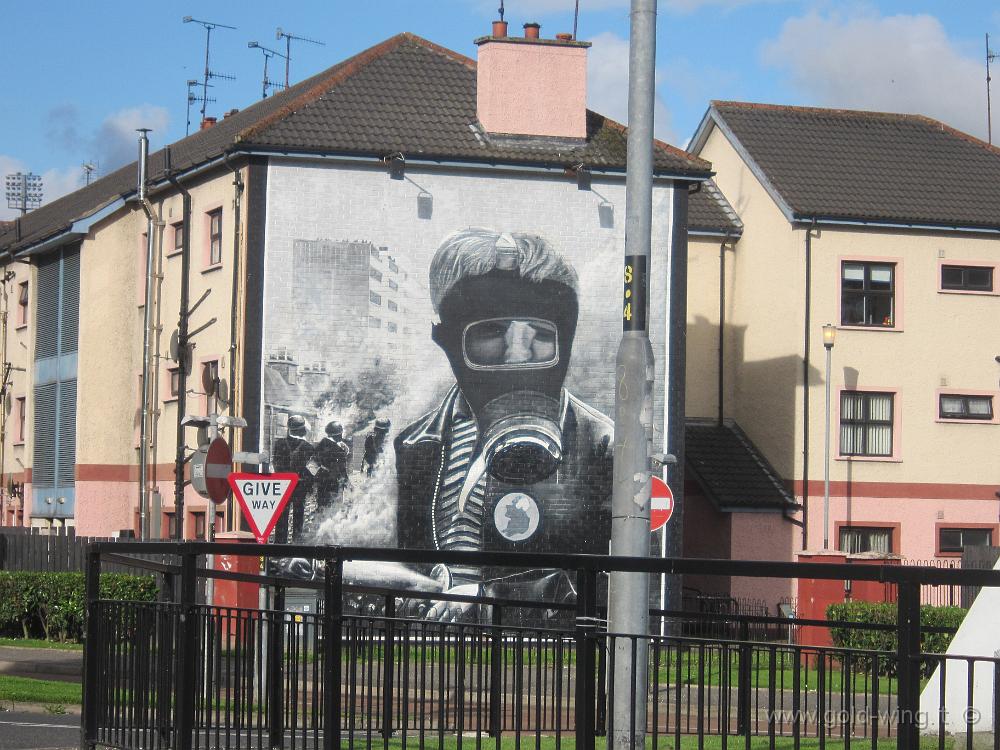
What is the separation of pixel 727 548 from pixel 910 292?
289 inches

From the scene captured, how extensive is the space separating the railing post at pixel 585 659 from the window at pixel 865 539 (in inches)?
1204

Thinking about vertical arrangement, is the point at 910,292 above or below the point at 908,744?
above

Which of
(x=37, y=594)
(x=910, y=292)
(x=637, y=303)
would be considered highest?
(x=910, y=292)

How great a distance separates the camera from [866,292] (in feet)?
120

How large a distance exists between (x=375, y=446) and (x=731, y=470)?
10232 millimetres

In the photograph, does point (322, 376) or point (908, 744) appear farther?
point (322, 376)

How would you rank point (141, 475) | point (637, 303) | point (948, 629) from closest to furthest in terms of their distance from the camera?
point (948, 629)
point (637, 303)
point (141, 475)

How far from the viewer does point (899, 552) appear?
117ft

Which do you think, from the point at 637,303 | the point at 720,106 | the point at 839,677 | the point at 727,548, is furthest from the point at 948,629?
the point at 720,106

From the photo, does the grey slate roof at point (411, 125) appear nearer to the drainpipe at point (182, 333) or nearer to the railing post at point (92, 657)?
the drainpipe at point (182, 333)

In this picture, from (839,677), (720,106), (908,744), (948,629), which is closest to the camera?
(908,744)

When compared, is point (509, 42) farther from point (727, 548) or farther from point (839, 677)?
point (839, 677)

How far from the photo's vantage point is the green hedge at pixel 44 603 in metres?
27.2

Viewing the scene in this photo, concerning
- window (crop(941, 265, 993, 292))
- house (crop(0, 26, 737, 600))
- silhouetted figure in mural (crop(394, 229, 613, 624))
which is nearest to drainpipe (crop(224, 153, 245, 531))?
house (crop(0, 26, 737, 600))
